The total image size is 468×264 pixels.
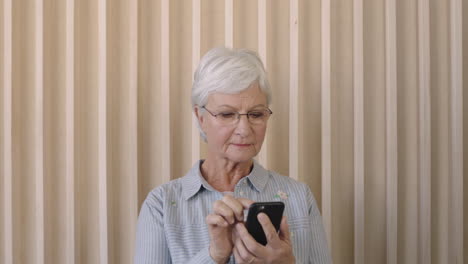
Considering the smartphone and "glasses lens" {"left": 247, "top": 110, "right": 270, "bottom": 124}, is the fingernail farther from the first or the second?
"glasses lens" {"left": 247, "top": 110, "right": 270, "bottom": 124}

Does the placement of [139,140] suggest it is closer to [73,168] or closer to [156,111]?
[156,111]

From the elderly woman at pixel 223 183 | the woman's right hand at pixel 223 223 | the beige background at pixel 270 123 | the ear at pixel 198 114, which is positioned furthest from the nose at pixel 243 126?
the beige background at pixel 270 123

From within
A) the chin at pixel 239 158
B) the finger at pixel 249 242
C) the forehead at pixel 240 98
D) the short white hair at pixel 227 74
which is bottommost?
the finger at pixel 249 242

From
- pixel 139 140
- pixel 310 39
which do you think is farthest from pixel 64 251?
pixel 310 39

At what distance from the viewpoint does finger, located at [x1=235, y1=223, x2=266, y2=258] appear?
1306 millimetres

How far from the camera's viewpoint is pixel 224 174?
5.50ft

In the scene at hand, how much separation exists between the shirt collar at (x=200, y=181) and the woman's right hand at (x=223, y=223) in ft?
0.94

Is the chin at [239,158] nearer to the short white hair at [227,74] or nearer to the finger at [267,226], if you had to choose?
the short white hair at [227,74]

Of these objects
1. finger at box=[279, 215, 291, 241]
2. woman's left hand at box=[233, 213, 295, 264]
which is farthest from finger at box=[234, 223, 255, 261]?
finger at box=[279, 215, 291, 241]

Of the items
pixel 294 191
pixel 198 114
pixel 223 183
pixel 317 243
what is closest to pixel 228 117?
pixel 198 114

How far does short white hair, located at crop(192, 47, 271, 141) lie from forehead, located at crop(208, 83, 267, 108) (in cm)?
1

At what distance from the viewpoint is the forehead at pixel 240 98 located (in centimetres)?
154

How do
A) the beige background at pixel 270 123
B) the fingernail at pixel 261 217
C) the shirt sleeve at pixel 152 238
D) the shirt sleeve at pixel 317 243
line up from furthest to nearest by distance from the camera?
the beige background at pixel 270 123, the shirt sleeve at pixel 317 243, the shirt sleeve at pixel 152 238, the fingernail at pixel 261 217

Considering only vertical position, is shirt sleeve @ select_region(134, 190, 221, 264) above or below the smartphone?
below
